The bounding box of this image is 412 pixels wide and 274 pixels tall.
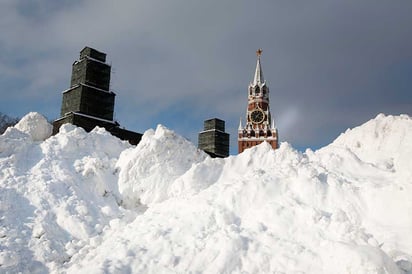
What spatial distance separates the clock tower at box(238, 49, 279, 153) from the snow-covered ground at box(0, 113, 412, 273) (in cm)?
6217

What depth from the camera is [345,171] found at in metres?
8.91

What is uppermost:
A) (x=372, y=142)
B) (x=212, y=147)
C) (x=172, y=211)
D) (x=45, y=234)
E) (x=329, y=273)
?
(x=212, y=147)

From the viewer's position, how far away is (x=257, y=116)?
79125mm

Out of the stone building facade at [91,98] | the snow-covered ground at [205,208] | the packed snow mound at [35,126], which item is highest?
the stone building facade at [91,98]

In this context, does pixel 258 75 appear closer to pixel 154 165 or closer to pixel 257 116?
pixel 257 116

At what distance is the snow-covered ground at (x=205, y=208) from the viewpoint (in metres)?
6.40

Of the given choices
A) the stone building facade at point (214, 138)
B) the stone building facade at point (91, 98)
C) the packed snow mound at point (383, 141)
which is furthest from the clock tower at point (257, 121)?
the packed snow mound at point (383, 141)

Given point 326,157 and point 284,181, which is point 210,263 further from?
point 326,157

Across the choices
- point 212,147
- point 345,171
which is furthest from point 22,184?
point 212,147

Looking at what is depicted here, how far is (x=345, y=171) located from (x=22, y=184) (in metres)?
8.11

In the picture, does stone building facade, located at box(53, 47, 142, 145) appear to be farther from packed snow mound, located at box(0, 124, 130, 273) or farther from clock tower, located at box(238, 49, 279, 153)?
clock tower, located at box(238, 49, 279, 153)

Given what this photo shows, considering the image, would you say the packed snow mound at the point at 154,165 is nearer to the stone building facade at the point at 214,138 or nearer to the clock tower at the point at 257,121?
the stone building facade at the point at 214,138

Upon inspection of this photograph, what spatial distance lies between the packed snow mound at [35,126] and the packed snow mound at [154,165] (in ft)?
12.5

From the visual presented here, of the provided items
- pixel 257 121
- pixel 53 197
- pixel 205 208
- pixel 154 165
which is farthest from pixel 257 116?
pixel 205 208
